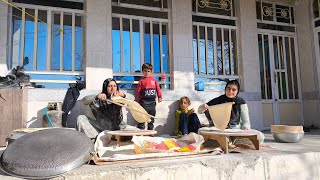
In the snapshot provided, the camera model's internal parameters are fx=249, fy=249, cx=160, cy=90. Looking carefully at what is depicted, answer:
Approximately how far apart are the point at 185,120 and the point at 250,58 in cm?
278

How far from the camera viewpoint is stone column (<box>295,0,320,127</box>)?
714 cm

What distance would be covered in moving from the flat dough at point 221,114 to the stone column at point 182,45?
2958 millimetres

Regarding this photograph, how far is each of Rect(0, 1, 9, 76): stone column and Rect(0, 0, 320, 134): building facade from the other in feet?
0.06

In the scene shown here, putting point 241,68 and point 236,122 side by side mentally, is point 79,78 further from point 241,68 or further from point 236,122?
point 241,68

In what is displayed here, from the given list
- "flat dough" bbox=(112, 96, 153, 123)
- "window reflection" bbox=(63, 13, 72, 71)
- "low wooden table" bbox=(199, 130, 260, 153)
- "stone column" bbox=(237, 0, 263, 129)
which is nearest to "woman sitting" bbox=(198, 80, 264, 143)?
"low wooden table" bbox=(199, 130, 260, 153)

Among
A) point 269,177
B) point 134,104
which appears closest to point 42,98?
point 134,104

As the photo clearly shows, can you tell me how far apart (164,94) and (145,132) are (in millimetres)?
2502

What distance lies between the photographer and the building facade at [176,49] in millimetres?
5215

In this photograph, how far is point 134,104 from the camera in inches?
147

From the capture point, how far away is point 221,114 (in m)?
3.03

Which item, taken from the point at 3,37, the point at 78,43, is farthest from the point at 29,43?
the point at 78,43

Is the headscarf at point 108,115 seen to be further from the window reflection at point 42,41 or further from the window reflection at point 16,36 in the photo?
the window reflection at point 16,36

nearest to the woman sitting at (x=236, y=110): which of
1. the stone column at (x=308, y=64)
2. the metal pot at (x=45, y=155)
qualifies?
the metal pot at (x=45, y=155)

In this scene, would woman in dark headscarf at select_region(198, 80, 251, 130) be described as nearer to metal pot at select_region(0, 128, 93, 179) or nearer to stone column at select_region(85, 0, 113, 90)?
metal pot at select_region(0, 128, 93, 179)
